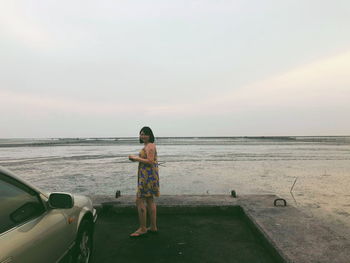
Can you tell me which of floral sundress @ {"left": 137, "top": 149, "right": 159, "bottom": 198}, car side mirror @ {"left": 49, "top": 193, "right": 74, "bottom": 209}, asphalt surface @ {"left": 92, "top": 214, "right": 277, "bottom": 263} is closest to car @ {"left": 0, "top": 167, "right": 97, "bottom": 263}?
car side mirror @ {"left": 49, "top": 193, "right": 74, "bottom": 209}

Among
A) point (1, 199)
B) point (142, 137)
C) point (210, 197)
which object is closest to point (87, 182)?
point (210, 197)

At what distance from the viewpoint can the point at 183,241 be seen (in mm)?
4293

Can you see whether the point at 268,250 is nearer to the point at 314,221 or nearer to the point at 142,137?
the point at 314,221

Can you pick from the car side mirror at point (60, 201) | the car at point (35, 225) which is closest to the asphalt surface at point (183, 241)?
the car at point (35, 225)

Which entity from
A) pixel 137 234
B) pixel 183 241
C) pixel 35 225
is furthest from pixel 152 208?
pixel 35 225

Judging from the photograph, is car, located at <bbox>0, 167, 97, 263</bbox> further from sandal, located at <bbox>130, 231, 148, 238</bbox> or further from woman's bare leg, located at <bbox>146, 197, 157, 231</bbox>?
woman's bare leg, located at <bbox>146, 197, 157, 231</bbox>

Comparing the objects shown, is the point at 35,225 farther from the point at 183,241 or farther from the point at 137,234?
the point at 183,241

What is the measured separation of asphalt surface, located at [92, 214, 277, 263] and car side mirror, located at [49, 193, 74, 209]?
146 centimetres

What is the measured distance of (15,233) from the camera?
2.04m

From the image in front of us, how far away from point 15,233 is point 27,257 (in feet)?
0.65

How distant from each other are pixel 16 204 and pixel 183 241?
266 centimetres

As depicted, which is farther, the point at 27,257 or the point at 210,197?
the point at 210,197

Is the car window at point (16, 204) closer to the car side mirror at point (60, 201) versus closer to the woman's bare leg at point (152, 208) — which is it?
the car side mirror at point (60, 201)

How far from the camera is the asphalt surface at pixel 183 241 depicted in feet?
12.3
